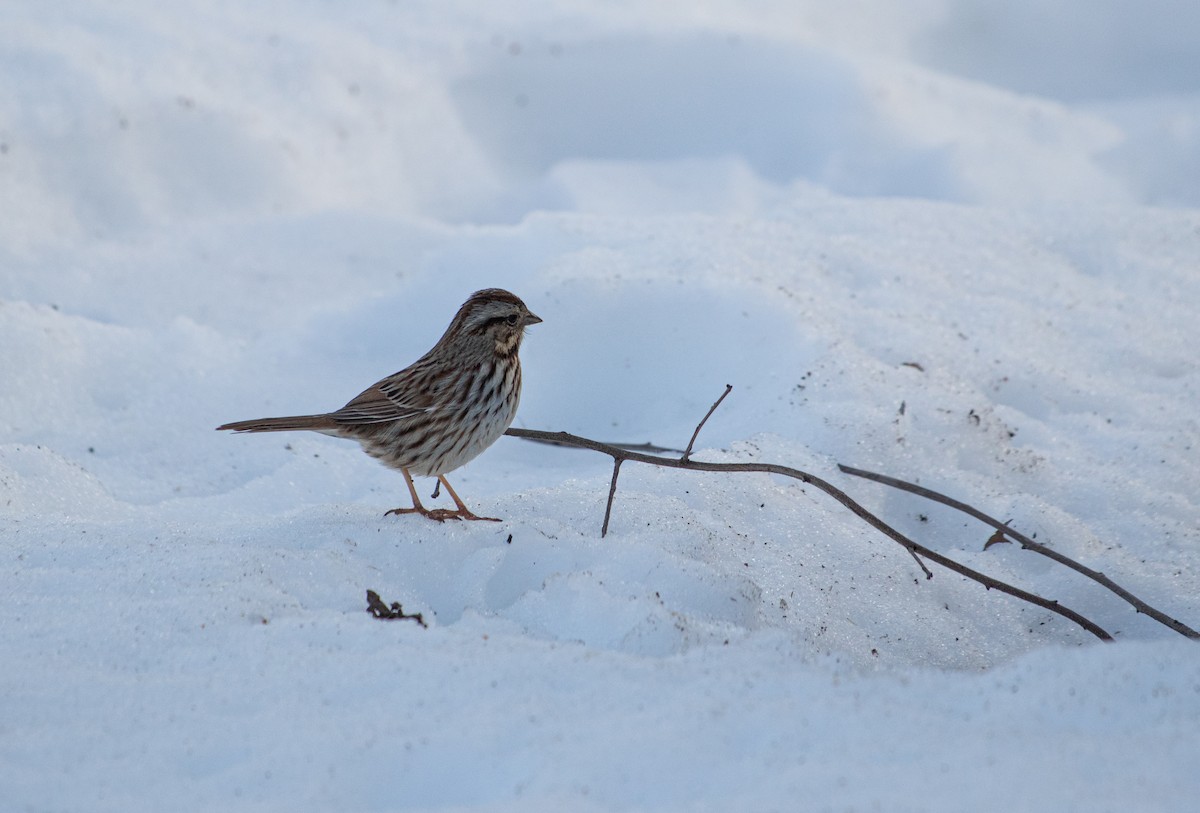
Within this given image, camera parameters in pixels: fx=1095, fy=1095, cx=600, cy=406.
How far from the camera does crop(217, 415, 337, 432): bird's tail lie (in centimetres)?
404

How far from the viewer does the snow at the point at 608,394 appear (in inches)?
94.0

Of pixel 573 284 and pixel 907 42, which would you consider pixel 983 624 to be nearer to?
pixel 573 284

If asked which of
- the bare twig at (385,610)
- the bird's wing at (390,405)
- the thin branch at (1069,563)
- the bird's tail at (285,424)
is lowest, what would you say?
the bare twig at (385,610)

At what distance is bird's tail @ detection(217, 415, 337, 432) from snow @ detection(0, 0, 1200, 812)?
328mm

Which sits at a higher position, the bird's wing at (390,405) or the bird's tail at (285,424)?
the bird's wing at (390,405)

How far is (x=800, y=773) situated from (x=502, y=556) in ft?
5.24

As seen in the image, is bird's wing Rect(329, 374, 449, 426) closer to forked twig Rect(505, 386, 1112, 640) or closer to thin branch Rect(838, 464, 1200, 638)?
forked twig Rect(505, 386, 1112, 640)

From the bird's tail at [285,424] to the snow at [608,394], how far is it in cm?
33

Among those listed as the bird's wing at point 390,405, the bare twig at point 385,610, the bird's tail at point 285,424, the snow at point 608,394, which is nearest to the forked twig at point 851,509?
the snow at point 608,394

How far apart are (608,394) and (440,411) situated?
1845 millimetres

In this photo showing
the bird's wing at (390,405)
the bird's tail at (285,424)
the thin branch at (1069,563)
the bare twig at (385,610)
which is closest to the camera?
the bare twig at (385,610)

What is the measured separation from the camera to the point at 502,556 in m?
3.57

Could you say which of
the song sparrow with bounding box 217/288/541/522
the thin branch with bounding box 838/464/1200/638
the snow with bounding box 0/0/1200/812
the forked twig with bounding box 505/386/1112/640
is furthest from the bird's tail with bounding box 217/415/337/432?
the thin branch with bounding box 838/464/1200/638

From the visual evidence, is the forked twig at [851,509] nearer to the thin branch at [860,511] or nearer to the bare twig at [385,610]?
the thin branch at [860,511]
